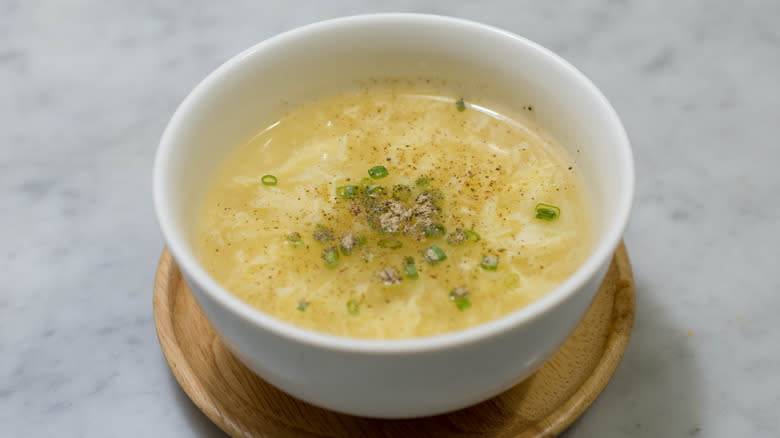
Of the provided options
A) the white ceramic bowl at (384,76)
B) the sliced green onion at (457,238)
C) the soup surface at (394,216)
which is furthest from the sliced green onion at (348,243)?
the white ceramic bowl at (384,76)

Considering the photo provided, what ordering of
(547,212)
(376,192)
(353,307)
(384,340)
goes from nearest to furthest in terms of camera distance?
(384,340) → (353,307) → (547,212) → (376,192)

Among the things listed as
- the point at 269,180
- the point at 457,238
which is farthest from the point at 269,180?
the point at 457,238

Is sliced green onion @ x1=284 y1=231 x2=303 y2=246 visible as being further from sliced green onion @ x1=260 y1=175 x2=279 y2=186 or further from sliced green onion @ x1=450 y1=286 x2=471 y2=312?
sliced green onion @ x1=450 y1=286 x2=471 y2=312

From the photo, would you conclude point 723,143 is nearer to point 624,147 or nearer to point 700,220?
point 700,220

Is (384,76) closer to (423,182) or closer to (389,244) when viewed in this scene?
(423,182)

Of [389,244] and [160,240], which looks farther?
[160,240]

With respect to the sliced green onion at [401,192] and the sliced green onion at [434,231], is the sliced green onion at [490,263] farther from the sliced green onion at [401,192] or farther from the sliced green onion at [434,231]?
the sliced green onion at [401,192]

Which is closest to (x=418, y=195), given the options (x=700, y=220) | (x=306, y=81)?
(x=306, y=81)
